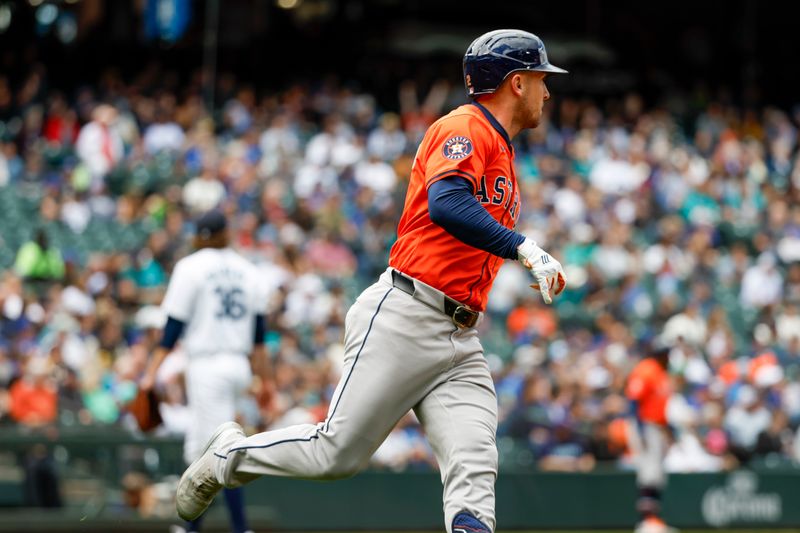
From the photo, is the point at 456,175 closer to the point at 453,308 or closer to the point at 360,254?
the point at 453,308

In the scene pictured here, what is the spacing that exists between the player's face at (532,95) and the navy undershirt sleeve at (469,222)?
A: 24.7 inches

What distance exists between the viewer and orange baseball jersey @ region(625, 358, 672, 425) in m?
12.4

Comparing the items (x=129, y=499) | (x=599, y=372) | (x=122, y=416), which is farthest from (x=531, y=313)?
(x=129, y=499)

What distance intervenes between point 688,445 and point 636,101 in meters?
8.50

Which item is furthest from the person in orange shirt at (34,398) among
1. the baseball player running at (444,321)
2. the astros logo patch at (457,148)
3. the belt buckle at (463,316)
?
the astros logo patch at (457,148)

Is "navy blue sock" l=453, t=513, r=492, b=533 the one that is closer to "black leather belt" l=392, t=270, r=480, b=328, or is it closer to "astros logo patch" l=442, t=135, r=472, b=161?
"black leather belt" l=392, t=270, r=480, b=328

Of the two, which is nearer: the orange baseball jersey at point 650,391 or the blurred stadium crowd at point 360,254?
the orange baseball jersey at point 650,391

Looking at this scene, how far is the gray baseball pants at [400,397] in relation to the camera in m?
5.30

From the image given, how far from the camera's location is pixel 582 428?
14.2 meters

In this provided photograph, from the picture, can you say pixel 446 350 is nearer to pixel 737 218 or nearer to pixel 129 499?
pixel 129 499

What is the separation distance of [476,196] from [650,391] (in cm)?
742

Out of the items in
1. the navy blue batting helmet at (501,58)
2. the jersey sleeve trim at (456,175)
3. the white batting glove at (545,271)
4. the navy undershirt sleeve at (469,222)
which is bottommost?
the white batting glove at (545,271)

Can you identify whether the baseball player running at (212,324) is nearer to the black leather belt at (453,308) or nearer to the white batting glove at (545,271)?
the black leather belt at (453,308)

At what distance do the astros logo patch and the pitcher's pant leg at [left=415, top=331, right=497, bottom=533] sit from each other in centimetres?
74
